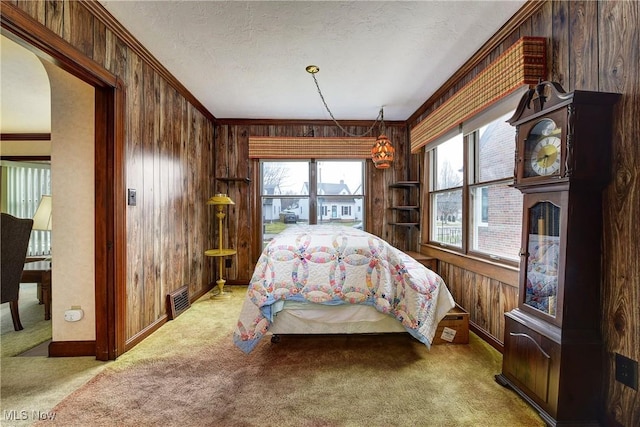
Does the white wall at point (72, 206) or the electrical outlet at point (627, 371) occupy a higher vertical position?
the white wall at point (72, 206)

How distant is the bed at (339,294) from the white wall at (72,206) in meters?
1.31

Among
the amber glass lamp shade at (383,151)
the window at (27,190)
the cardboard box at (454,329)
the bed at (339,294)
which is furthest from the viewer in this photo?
the window at (27,190)

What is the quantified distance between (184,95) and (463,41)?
3.03 metres

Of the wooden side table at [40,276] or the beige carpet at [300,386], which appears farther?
the wooden side table at [40,276]

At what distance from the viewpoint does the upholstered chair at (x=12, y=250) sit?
93.2 inches

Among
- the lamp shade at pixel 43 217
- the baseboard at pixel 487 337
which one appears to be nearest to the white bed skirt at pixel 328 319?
the baseboard at pixel 487 337

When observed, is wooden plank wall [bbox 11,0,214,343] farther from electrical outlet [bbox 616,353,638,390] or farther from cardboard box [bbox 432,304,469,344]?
electrical outlet [bbox 616,353,638,390]

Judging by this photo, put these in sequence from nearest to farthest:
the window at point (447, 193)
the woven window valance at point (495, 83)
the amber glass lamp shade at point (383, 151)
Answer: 1. the woven window valance at point (495, 83)
2. the window at point (447, 193)
3. the amber glass lamp shade at point (383, 151)

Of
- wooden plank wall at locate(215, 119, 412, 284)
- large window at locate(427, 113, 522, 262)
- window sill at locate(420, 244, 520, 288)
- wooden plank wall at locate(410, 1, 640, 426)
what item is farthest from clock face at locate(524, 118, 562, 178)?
wooden plank wall at locate(215, 119, 412, 284)

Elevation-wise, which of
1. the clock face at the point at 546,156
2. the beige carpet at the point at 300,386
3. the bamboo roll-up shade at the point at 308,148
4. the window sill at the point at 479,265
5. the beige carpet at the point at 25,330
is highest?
the bamboo roll-up shade at the point at 308,148

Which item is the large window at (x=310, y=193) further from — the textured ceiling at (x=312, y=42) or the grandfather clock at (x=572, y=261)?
the grandfather clock at (x=572, y=261)

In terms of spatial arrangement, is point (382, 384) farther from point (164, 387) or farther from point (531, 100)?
point (531, 100)

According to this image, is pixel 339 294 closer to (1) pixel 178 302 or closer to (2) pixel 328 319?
(2) pixel 328 319

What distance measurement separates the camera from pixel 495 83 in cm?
227
